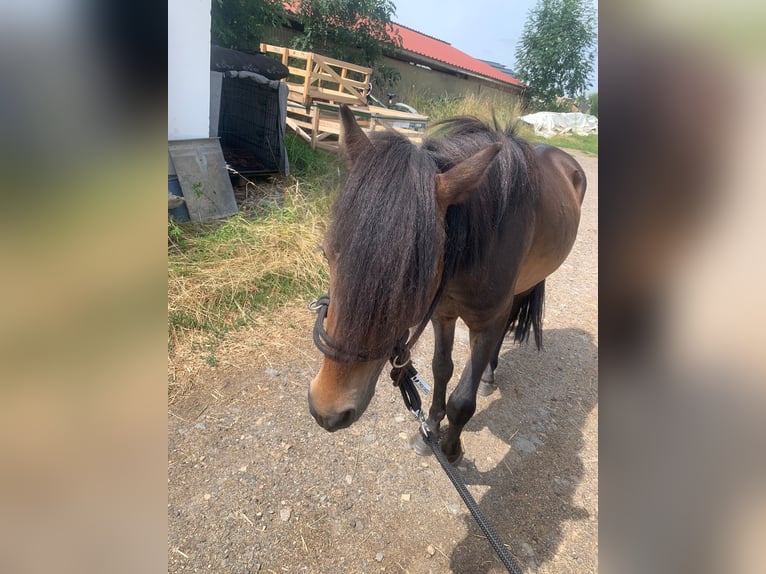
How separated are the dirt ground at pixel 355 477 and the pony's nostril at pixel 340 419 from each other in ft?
3.34

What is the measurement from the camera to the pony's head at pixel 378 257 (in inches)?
46.8

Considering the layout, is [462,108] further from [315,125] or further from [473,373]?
[473,373]

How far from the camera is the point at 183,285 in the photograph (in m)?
3.58

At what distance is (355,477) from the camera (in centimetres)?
241

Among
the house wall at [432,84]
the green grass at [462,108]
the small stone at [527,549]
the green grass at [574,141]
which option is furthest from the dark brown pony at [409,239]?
the green grass at [574,141]

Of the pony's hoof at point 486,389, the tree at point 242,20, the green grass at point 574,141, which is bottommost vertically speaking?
the pony's hoof at point 486,389

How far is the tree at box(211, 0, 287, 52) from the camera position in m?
8.00

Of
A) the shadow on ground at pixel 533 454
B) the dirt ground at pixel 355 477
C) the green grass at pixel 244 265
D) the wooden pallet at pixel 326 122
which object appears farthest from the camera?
the wooden pallet at pixel 326 122

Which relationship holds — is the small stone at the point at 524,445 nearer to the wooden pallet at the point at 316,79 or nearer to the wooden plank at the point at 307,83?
the wooden pallet at the point at 316,79
